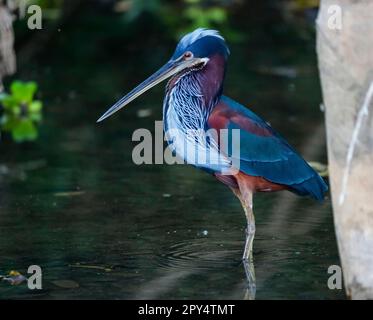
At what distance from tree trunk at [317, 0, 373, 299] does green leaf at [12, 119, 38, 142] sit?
5538 mm

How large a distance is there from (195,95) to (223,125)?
31cm

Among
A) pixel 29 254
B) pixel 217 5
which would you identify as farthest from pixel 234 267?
pixel 217 5

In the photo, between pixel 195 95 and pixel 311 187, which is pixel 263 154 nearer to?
pixel 311 187

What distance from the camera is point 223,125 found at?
6.62 m

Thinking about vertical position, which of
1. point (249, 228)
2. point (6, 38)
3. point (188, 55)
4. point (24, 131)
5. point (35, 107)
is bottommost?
point (249, 228)

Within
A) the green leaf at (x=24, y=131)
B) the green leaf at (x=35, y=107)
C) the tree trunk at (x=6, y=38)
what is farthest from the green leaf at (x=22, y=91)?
the tree trunk at (x=6, y=38)

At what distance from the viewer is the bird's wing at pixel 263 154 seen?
6672 mm

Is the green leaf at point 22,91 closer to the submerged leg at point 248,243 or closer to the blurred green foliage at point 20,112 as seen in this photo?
the blurred green foliage at point 20,112

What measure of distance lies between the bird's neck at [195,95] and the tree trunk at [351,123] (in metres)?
1.48

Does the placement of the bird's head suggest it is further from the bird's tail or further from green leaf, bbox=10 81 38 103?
green leaf, bbox=10 81 38 103

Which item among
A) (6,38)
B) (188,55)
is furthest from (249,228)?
(6,38)

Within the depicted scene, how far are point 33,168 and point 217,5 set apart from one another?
7065mm
